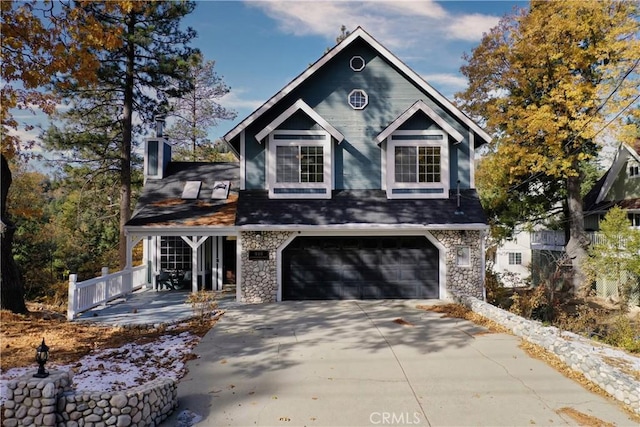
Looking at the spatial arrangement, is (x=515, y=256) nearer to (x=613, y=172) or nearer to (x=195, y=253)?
(x=613, y=172)

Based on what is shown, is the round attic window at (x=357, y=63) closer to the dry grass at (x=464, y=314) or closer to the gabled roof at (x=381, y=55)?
the gabled roof at (x=381, y=55)

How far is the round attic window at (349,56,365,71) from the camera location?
1487cm

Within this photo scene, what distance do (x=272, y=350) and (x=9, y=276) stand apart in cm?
745

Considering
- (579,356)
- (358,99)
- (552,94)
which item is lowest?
(579,356)

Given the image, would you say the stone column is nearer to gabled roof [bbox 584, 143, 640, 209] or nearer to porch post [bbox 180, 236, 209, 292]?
porch post [bbox 180, 236, 209, 292]

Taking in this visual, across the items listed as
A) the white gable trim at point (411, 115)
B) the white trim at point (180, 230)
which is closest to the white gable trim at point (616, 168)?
the white gable trim at point (411, 115)

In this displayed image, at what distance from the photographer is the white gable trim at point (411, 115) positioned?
14188 mm

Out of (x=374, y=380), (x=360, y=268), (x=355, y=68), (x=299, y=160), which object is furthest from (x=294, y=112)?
(x=374, y=380)

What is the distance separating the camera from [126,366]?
7520 millimetres

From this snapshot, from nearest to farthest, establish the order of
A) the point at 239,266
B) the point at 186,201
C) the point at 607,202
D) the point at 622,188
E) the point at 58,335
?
the point at 58,335 < the point at 239,266 < the point at 186,201 < the point at 622,188 < the point at 607,202

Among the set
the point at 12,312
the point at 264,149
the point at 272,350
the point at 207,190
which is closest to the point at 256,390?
the point at 272,350

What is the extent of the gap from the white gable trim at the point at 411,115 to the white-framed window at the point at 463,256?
12.0ft

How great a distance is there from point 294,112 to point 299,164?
68.2 inches

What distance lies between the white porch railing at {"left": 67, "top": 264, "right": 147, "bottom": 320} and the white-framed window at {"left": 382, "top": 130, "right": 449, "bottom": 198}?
30.6ft
